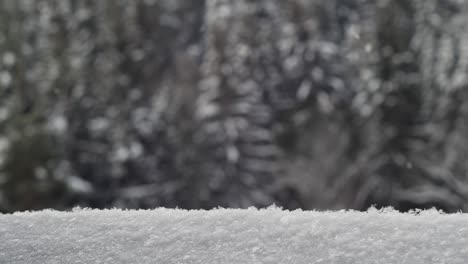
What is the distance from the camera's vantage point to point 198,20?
13.0ft

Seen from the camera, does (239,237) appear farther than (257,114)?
No

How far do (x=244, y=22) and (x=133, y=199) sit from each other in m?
1.53

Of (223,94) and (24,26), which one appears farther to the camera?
(24,26)

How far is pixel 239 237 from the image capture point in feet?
4.76

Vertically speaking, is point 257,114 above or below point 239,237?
above

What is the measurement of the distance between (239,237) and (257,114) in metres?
2.39

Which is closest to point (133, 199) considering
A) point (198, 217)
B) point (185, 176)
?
point (185, 176)

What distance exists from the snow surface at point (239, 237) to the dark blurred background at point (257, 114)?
207cm

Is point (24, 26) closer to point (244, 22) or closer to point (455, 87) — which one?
point (244, 22)

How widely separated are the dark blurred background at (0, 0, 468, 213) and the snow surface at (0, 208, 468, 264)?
2067mm

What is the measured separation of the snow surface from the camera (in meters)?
1.32

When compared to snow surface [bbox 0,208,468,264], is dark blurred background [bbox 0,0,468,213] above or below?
above

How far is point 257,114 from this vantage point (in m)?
3.80

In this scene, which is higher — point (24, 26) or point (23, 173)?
point (24, 26)
